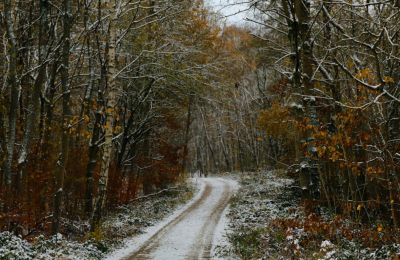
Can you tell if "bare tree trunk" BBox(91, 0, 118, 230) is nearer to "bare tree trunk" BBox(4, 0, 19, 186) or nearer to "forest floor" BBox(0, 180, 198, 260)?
"forest floor" BBox(0, 180, 198, 260)

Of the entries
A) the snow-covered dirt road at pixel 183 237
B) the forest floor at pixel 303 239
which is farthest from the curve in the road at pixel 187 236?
the forest floor at pixel 303 239

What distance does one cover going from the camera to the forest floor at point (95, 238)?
9398 millimetres

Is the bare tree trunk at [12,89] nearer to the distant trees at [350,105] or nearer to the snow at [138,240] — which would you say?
the snow at [138,240]

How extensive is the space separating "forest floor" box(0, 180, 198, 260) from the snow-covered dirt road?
1.57 feet

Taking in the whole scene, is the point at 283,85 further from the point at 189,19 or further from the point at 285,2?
the point at 285,2

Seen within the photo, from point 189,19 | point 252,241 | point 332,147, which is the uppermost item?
point 189,19

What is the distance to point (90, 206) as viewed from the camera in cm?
1619

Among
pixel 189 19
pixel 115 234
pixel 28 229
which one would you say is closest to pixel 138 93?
pixel 189 19

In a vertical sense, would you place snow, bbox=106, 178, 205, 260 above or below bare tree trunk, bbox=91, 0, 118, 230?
below

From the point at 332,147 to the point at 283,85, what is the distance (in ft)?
44.8

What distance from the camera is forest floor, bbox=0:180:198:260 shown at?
9398 millimetres

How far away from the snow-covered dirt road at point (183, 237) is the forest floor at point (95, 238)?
48 centimetres

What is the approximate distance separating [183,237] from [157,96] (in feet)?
37.9

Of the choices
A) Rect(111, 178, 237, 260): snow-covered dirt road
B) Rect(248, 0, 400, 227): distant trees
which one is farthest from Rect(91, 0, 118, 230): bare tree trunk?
Rect(248, 0, 400, 227): distant trees
